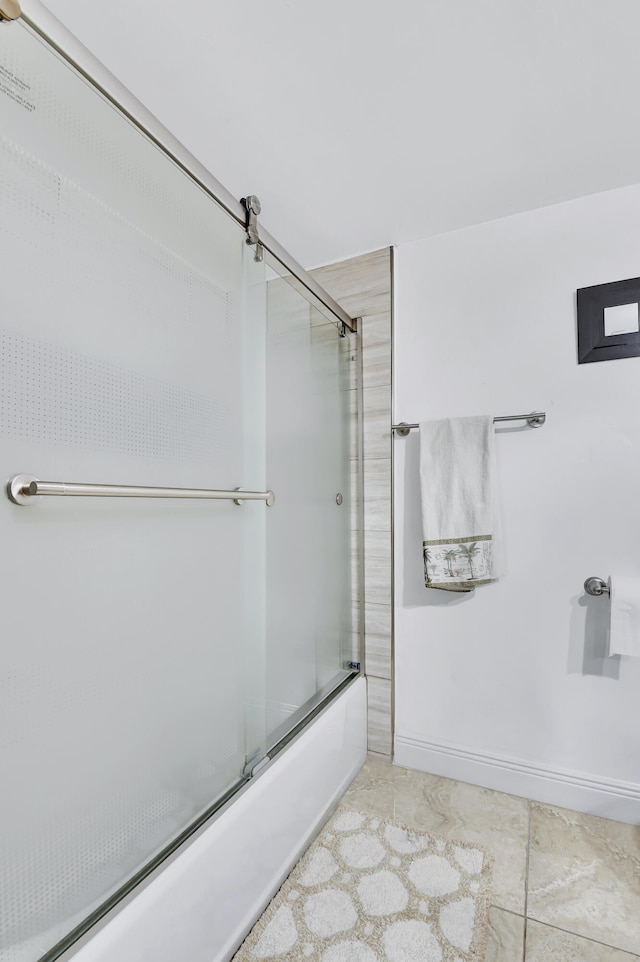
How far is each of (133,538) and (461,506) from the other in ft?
3.53

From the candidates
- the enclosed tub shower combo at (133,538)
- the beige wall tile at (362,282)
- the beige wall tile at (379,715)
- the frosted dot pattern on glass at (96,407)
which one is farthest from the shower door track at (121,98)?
the beige wall tile at (379,715)

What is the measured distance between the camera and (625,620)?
136cm

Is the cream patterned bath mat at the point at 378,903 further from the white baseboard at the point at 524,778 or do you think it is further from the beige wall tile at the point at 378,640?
the beige wall tile at the point at 378,640

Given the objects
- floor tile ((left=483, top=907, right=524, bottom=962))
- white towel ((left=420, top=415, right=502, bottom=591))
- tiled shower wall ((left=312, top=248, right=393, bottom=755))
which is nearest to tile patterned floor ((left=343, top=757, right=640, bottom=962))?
floor tile ((left=483, top=907, right=524, bottom=962))

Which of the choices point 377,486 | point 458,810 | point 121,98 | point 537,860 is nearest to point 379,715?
point 458,810

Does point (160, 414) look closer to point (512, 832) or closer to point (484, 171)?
point (484, 171)

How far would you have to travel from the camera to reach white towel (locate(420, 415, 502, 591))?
156 cm

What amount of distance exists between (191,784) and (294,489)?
792mm

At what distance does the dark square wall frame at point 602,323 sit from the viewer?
1456 mm

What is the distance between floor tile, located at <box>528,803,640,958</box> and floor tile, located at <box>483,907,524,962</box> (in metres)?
0.06

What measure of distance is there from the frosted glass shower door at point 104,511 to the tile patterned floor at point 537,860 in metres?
0.69

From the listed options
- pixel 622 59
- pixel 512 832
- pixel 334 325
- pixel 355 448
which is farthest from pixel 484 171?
pixel 512 832

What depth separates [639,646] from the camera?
53.1 inches

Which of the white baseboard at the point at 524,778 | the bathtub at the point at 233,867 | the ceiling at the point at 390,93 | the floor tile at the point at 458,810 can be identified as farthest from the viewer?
the white baseboard at the point at 524,778
